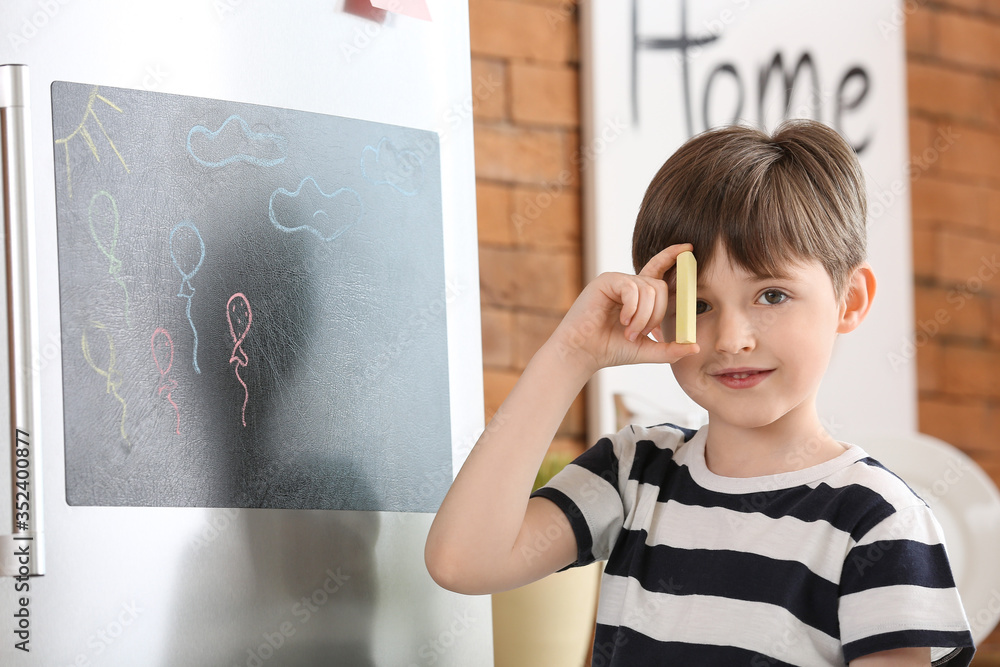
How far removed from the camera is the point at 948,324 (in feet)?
5.46

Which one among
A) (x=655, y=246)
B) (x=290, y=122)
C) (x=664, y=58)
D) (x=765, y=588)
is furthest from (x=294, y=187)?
(x=664, y=58)

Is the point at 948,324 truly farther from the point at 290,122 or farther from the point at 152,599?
the point at 152,599

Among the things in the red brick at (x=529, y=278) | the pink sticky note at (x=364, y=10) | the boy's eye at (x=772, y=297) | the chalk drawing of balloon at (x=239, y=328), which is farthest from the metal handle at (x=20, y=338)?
the red brick at (x=529, y=278)

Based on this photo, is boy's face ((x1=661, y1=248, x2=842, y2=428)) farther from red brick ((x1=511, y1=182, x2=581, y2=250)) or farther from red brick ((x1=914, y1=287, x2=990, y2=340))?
red brick ((x1=914, y1=287, x2=990, y2=340))

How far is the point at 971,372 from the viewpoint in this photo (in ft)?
5.54

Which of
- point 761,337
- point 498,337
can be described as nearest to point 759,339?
point 761,337

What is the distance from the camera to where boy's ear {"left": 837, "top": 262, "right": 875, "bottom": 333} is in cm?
73

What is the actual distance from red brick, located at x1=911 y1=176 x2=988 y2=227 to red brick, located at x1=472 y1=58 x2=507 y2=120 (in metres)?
0.79

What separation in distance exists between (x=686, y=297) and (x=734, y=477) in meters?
0.17

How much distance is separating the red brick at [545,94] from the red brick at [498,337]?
0.95 ft

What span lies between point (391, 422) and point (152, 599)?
0.22 m

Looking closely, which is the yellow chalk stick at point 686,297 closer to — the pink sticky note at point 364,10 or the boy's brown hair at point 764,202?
the boy's brown hair at point 764,202

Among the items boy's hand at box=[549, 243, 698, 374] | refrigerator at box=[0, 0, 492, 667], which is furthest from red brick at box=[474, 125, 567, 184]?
boy's hand at box=[549, 243, 698, 374]

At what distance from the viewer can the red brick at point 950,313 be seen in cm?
164
